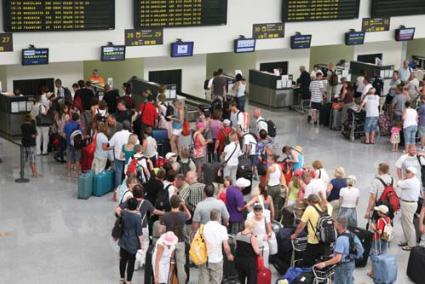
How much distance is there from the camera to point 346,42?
23500 millimetres

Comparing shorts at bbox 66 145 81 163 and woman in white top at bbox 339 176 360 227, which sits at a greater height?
woman in white top at bbox 339 176 360 227

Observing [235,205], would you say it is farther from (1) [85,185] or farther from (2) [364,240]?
(1) [85,185]

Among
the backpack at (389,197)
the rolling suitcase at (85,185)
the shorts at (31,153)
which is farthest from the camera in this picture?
the shorts at (31,153)

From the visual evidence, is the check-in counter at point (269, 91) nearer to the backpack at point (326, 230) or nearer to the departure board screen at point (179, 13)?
the departure board screen at point (179, 13)

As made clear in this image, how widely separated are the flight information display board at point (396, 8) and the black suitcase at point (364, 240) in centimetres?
1352

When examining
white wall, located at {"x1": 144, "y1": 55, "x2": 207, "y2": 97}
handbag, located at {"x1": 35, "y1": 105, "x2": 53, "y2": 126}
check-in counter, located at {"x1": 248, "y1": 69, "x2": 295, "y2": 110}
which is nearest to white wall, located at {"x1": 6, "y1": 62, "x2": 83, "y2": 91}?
white wall, located at {"x1": 144, "y1": 55, "x2": 207, "y2": 97}

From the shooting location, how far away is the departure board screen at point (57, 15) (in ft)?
57.6

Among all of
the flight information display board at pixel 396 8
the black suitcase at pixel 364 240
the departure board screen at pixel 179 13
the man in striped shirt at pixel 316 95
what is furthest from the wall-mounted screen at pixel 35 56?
the flight information display board at pixel 396 8

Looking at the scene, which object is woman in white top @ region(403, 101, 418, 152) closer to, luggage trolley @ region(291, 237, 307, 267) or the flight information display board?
the flight information display board

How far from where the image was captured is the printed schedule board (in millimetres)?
21656

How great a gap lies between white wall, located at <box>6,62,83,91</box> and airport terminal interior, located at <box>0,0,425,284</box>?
0.13 feet

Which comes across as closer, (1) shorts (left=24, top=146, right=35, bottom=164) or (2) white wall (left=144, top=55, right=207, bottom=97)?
(1) shorts (left=24, top=146, right=35, bottom=164)

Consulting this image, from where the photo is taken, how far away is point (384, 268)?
10.9 meters

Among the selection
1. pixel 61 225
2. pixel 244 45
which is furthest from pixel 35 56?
pixel 61 225
